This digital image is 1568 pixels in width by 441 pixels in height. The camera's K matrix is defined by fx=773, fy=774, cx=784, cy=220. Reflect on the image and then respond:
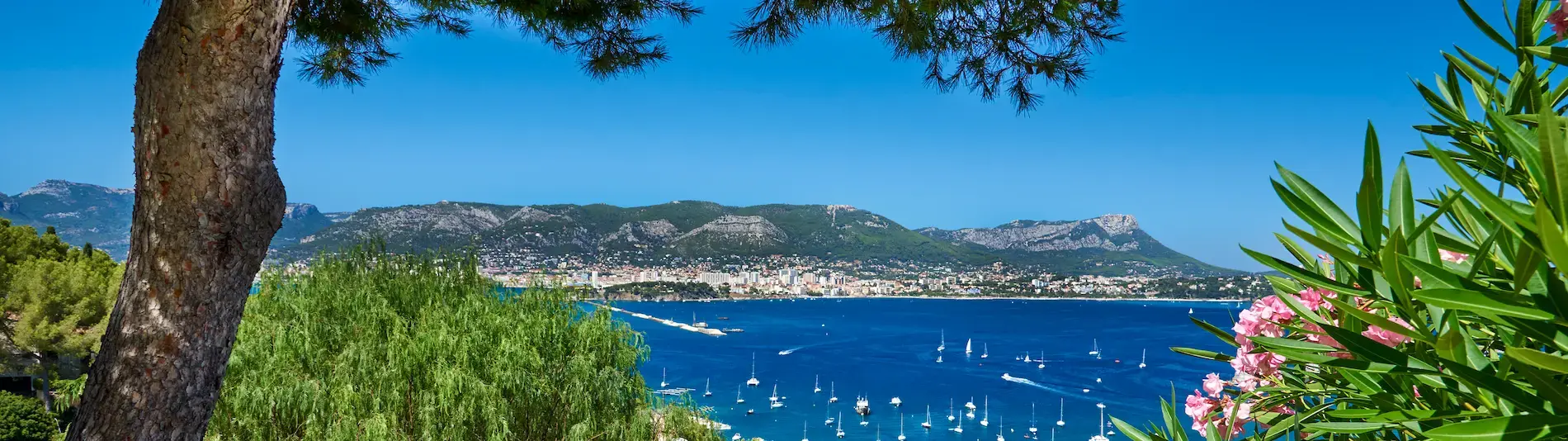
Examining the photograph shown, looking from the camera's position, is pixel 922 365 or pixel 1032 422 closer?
pixel 1032 422

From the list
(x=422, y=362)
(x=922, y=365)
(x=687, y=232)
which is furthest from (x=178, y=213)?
(x=687, y=232)

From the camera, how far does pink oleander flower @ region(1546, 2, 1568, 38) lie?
59 centimetres

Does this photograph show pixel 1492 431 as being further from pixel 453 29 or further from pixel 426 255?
pixel 426 255

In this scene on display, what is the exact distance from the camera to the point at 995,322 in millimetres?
54906

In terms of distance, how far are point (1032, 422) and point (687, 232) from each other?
140ft

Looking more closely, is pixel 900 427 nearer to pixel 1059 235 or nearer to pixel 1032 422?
pixel 1032 422

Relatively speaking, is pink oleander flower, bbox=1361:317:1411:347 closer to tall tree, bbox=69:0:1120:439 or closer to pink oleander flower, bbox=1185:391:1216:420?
pink oleander flower, bbox=1185:391:1216:420

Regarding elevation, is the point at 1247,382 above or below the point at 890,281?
below

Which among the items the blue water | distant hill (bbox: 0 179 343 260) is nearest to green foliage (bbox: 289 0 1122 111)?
the blue water

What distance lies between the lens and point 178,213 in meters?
1.27

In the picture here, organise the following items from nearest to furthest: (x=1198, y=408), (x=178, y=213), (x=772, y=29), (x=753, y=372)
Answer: (x=1198, y=408)
(x=178, y=213)
(x=772, y=29)
(x=753, y=372)

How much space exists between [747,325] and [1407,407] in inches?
2010

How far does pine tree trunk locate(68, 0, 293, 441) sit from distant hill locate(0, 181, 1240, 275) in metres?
24.9

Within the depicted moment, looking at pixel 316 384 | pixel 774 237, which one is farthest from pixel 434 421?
pixel 774 237
